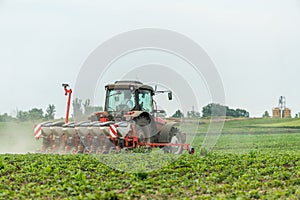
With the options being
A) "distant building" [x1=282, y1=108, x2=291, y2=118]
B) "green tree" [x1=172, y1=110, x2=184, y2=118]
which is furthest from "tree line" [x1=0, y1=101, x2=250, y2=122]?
"distant building" [x1=282, y1=108, x2=291, y2=118]

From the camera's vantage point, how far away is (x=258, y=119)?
4841cm

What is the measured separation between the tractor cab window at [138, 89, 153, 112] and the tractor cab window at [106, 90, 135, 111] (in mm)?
303

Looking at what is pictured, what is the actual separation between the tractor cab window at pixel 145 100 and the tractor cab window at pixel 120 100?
303 mm

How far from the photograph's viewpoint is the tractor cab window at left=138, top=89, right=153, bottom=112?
57.7 ft

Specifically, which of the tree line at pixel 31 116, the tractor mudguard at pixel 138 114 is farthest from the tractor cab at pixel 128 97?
the tree line at pixel 31 116

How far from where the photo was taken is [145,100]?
1780 cm

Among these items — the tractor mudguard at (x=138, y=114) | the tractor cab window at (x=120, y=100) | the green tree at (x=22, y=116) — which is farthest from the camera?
the green tree at (x=22, y=116)

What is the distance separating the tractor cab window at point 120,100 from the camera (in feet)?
57.6

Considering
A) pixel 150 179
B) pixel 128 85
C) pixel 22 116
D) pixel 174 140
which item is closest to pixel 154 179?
pixel 150 179

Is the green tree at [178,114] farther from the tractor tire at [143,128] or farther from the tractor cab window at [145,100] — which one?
the tractor tire at [143,128]

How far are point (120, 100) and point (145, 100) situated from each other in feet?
3.00

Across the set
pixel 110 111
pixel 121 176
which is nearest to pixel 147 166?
pixel 121 176

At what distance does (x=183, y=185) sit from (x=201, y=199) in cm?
157

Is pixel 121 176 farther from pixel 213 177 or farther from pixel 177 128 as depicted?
pixel 177 128
